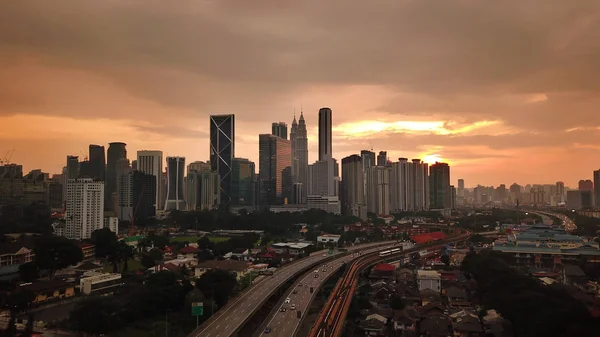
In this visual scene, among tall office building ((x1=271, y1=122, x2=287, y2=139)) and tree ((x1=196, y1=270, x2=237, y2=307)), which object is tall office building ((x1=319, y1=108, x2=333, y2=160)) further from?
Result: tree ((x1=196, y1=270, x2=237, y2=307))

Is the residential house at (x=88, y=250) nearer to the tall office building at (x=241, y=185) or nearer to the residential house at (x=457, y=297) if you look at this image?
the residential house at (x=457, y=297)

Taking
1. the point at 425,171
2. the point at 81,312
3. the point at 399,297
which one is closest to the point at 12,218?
the point at 81,312

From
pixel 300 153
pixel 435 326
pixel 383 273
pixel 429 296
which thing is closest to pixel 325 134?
pixel 300 153

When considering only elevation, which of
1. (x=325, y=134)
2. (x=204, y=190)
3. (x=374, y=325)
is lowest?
(x=374, y=325)

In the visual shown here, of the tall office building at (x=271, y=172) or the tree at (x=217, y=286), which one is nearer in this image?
the tree at (x=217, y=286)

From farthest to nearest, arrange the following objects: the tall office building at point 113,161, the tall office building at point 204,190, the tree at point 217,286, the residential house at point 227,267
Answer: the tall office building at point 204,190, the tall office building at point 113,161, the residential house at point 227,267, the tree at point 217,286

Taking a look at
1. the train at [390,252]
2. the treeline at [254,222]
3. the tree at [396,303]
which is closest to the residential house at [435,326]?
the tree at [396,303]

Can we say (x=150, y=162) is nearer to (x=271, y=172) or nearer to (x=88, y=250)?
(x=271, y=172)

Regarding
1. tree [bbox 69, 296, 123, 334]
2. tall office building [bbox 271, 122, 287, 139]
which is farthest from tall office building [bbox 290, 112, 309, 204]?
tree [bbox 69, 296, 123, 334]
